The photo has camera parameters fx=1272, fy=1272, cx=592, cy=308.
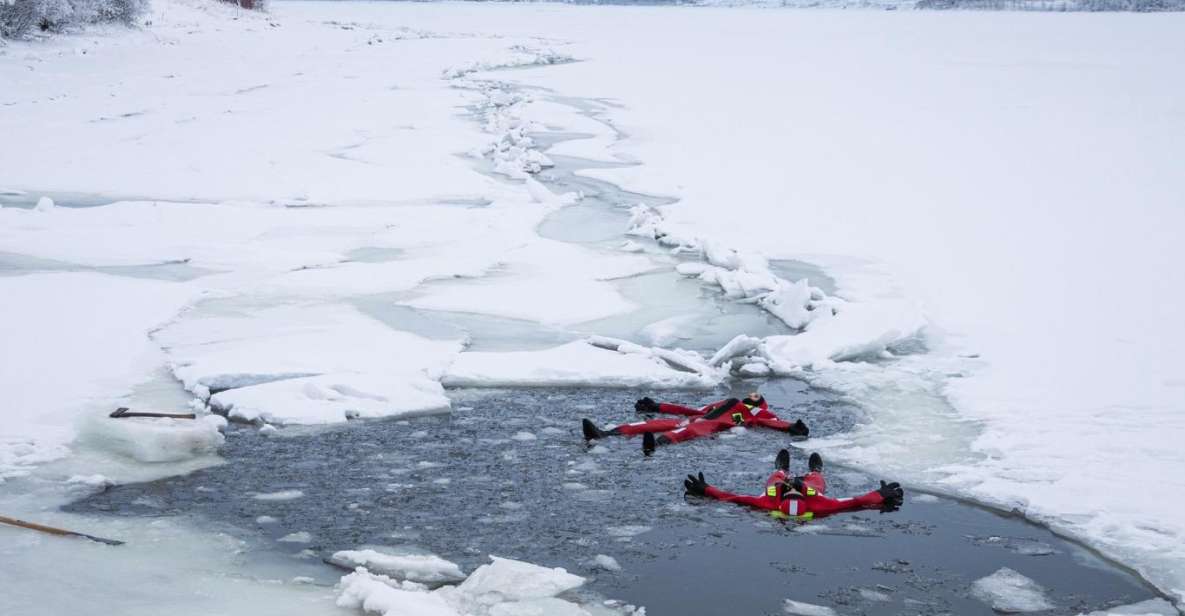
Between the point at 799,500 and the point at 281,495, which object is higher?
the point at 799,500

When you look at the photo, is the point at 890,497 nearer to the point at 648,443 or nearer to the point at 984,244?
the point at 648,443

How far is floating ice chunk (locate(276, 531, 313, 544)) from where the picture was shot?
5055mm

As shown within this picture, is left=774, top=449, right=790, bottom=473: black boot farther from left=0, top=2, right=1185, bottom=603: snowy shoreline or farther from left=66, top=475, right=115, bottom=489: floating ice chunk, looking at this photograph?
left=66, top=475, right=115, bottom=489: floating ice chunk

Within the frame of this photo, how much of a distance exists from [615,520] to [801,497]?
2.62 ft

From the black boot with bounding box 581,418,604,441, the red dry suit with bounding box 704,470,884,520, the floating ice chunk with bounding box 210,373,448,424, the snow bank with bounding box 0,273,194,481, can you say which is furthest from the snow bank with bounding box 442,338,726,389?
the red dry suit with bounding box 704,470,884,520

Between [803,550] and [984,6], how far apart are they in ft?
384

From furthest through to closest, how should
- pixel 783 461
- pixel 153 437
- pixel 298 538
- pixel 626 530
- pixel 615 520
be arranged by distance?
pixel 153 437 → pixel 783 461 → pixel 615 520 → pixel 626 530 → pixel 298 538

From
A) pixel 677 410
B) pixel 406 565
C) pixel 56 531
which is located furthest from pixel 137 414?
pixel 677 410

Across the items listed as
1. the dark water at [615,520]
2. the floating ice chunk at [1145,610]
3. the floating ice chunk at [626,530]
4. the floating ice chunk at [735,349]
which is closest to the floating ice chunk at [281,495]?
the dark water at [615,520]

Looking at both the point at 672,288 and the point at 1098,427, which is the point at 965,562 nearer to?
the point at 1098,427

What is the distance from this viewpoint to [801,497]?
17.7ft

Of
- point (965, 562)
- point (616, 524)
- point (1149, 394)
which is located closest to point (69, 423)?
point (616, 524)

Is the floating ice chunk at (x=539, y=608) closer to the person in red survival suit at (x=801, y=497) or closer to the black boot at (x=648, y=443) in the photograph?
the person in red survival suit at (x=801, y=497)

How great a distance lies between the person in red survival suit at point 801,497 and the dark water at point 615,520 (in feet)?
0.18
